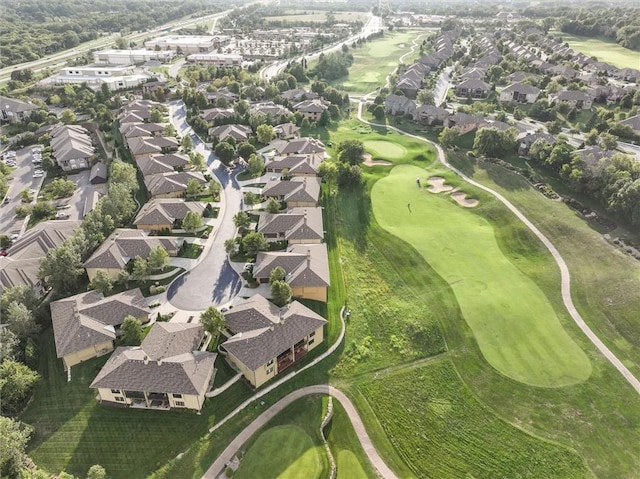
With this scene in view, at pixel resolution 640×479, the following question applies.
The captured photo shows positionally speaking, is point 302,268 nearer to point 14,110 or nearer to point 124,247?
point 124,247

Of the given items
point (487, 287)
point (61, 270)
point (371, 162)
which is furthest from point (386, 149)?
point (61, 270)

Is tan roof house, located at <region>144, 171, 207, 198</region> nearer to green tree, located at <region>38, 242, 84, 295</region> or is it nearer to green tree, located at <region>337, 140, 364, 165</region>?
green tree, located at <region>38, 242, 84, 295</region>

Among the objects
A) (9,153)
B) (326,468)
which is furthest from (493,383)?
(9,153)

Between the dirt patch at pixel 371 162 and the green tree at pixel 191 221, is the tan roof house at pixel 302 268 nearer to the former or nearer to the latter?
the green tree at pixel 191 221

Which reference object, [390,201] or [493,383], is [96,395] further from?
[390,201]

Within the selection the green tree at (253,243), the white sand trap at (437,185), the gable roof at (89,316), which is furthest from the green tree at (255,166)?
the gable roof at (89,316)

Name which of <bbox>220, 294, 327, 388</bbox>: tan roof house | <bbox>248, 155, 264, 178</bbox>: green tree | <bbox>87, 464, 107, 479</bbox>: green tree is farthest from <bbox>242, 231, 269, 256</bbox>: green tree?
<bbox>87, 464, 107, 479</bbox>: green tree

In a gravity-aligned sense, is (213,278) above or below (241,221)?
below
